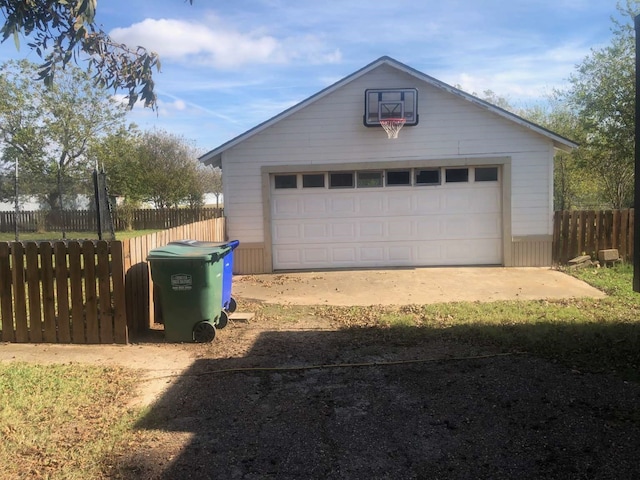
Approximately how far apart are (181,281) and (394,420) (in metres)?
3.38

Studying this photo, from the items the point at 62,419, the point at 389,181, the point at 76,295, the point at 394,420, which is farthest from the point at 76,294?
the point at 389,181

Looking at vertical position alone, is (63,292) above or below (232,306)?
above

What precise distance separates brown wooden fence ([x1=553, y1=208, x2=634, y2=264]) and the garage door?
58.1 inches

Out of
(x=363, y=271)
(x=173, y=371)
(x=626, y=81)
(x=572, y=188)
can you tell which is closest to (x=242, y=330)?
(x=173, y=371)

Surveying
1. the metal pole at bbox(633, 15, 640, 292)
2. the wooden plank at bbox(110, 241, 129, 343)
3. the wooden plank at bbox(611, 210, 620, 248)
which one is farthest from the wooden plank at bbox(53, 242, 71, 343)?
the wooden plank at bbox(611, 210, 620, 248)

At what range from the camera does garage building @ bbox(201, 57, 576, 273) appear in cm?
1187

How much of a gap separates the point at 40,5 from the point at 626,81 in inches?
668

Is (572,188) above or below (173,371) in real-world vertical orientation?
above

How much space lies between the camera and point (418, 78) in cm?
1180

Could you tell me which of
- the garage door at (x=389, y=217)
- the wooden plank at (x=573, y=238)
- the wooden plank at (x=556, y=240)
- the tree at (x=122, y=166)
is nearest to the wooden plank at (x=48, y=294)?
the garage door at (x=389, y=217)

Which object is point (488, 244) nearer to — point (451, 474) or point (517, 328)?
point (517, 328)

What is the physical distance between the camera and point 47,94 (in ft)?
98.0

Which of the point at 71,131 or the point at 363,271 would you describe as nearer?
the point at 363,271

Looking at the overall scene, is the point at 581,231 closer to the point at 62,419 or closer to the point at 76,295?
the point at 76,295
